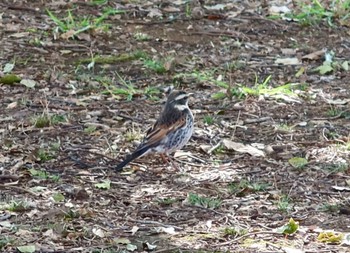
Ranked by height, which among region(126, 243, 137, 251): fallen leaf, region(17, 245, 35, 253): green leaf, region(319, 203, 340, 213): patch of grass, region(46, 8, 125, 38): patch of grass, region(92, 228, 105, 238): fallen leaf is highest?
region(17, 245, 35, 253): green leaf

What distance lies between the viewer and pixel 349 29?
426 inches

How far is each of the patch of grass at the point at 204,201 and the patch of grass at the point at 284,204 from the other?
1.37 feet

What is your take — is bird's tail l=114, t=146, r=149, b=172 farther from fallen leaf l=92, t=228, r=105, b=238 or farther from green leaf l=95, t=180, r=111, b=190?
fallen leaf l=92, t=228, r=105, b=238

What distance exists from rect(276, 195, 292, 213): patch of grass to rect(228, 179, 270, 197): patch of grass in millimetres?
219

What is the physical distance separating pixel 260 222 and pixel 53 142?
7.08 feet

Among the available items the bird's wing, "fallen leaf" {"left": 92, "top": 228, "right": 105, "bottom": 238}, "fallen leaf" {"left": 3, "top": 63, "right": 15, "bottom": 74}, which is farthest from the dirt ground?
the bird's wing

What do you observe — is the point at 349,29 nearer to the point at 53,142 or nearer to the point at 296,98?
the point at 296,98

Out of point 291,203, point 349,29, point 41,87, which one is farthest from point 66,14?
point 291,203

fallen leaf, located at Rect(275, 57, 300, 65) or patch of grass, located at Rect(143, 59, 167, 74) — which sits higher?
patch of grass, located at Rect(143, 59, 167, 74)

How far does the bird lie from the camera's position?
729cm

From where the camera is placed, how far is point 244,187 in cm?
689

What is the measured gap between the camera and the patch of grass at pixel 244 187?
22.5 feet

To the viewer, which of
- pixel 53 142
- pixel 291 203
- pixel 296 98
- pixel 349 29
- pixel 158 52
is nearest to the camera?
pixel 291 203

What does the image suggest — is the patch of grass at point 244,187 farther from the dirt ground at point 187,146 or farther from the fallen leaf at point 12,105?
the fallen leaf at point 12,105
